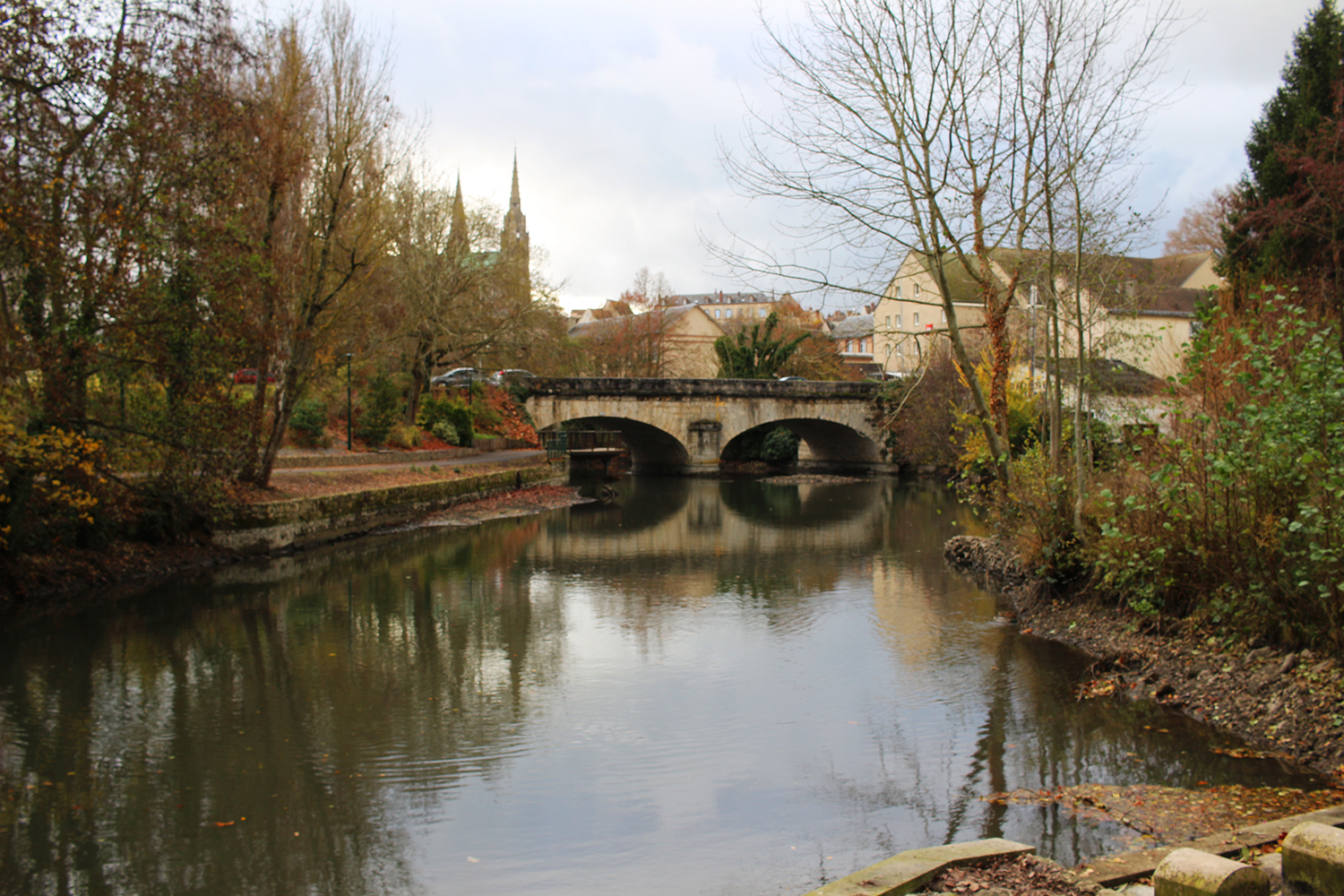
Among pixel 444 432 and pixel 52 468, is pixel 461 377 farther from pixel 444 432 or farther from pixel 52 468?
pixel 52 468

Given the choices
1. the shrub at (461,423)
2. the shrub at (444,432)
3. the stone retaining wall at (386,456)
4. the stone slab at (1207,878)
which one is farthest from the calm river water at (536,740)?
the shrub at (461,423)

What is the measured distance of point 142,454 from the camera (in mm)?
13055

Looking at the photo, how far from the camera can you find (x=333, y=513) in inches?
696

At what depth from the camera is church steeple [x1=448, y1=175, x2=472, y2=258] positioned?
28.0 m

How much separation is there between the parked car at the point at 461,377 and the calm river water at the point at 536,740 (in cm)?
2019

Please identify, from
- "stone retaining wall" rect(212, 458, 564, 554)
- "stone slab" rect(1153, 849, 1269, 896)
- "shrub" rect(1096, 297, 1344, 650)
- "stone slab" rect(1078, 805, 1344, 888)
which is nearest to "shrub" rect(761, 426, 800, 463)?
"stone retaining wall" rect(212, 458, 564, 554)

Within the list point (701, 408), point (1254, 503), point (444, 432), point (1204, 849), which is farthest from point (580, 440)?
point (1204, 849)

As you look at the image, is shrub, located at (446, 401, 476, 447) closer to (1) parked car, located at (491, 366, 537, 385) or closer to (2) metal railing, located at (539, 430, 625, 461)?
(1) parked car, located at (491, 366, 537, 385)

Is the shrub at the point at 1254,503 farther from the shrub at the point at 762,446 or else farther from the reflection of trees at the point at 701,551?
the shrub at the point at 762,446

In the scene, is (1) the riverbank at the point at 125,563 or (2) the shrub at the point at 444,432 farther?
(2) the shrub at the point at 444,432

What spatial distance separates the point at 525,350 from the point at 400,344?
3.80 meters

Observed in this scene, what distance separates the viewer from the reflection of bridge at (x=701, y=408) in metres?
33.5

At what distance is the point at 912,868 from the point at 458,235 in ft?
86.5

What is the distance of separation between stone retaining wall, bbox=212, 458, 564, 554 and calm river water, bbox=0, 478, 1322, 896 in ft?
6.52
